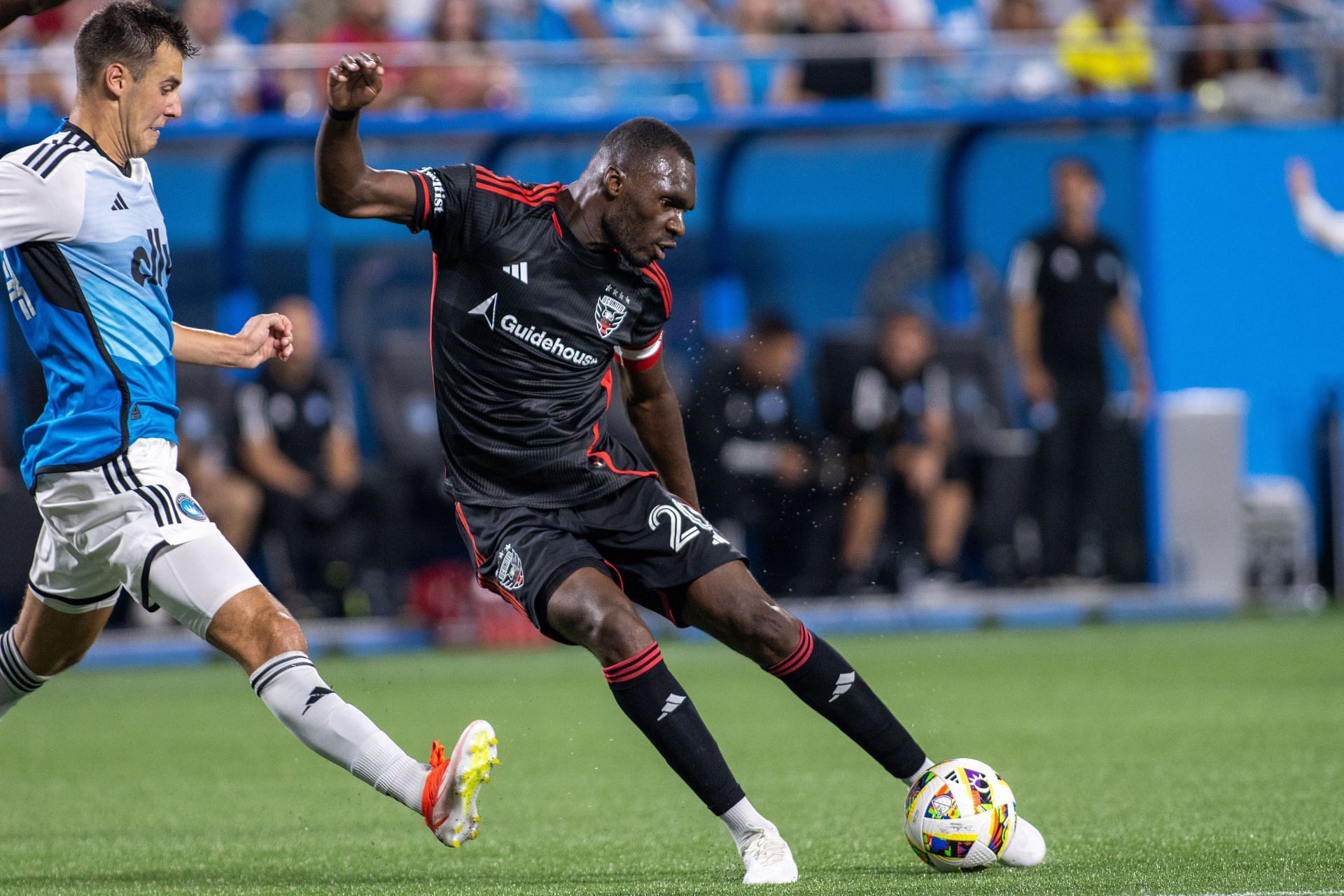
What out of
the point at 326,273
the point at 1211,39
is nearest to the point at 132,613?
the point at 326,273

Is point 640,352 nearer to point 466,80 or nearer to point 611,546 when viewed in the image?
point 611,546

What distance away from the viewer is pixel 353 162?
5133 millimetres

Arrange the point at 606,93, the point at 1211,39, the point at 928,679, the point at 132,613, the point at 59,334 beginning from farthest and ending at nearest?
the point at 1211,39, the point at 606,93, the point at 132,613, the point at 928,679, the point at 59,334

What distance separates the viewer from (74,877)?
213 inches

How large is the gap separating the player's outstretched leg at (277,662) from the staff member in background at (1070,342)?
33.4ft

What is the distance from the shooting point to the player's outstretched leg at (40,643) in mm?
5320

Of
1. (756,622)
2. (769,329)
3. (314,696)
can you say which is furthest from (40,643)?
(769,329)

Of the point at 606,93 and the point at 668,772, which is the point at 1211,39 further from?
the point at 668,772

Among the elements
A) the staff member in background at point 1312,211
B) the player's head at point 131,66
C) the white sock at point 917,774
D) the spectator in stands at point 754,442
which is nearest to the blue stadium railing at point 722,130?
the spectator in stands at point 754,442

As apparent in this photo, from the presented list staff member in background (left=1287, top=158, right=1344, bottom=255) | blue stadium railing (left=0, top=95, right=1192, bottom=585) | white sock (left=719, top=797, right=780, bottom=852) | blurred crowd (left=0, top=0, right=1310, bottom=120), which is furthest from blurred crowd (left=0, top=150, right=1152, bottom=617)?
white sock (left=719, top=797, right=780, bottom=852)

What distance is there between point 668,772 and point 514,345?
3.00 m

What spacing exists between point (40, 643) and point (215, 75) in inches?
362

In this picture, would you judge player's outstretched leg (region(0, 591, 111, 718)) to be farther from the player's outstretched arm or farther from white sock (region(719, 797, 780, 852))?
white sock (region(719, 797, 780, 852))

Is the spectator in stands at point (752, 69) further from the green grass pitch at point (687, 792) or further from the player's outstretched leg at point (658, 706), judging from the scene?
the player's outstretched leg at point (658, 706)
